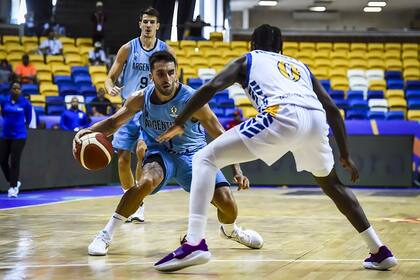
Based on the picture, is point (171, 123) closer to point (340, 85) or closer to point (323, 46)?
point (340, 85)

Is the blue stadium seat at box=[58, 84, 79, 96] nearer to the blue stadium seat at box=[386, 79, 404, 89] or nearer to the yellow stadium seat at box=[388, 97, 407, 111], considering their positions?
the yellow stadium seat at box=[388, 97, 407, 111]

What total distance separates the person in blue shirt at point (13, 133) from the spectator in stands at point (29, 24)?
35.8 feet

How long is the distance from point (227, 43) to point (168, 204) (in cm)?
1332

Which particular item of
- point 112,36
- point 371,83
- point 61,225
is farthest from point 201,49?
point 61,225

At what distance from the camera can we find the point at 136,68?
27.5 ft

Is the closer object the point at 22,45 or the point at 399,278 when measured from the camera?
the point at 399,278

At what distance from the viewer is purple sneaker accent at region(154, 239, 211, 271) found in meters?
4.82

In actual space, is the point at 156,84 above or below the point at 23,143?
above

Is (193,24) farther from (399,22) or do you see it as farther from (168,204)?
(168,204)

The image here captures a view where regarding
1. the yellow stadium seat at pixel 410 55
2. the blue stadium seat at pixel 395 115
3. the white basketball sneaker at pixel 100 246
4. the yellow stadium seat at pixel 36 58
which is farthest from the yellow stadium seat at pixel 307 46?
the white basketball sneaker at pixel 100 246

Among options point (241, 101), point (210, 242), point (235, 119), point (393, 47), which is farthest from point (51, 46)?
point (210, 242)

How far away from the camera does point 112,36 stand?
2473cm

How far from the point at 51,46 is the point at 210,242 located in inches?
654

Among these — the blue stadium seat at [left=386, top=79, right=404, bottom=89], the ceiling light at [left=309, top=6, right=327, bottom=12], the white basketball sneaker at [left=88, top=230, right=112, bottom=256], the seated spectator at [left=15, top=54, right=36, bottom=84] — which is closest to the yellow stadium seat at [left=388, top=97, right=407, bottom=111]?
the blue stadium seat at [left=386, top=79, right=404, bottom=89]
